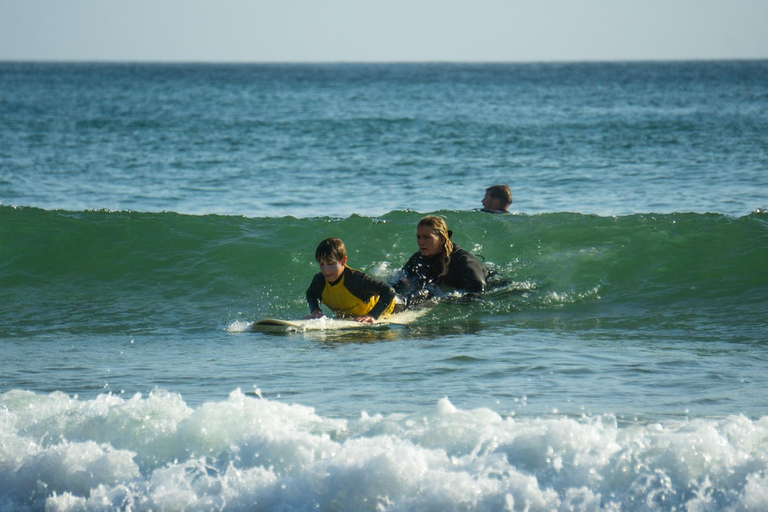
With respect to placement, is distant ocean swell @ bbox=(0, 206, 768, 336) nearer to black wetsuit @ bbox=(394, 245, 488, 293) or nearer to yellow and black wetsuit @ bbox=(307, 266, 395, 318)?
black wetsuit @ bbox=(394, 245, 488, 293)

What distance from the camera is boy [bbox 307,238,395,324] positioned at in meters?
8.52

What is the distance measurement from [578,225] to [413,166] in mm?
11475

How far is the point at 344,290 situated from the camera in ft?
29.0

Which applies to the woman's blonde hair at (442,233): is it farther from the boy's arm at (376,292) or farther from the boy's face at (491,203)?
the boy's face at (491,203)

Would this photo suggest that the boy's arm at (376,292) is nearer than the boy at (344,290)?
No

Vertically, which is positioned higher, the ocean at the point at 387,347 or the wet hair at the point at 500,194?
the wet hair at the point at 500,194

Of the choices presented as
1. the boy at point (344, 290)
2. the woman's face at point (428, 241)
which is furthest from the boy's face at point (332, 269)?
the woman's face at point (428, 241)

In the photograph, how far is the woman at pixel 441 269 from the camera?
31.6 ft

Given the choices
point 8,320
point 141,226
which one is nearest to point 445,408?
point 8,320

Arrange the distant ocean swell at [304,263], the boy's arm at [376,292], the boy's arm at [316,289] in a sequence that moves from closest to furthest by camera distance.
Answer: the boy's arm at [376,292], the boy's arm at [316,289], the distant ocean swell at [304,263]

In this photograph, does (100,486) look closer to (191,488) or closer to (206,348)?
(191,488)

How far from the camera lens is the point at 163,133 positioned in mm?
34625

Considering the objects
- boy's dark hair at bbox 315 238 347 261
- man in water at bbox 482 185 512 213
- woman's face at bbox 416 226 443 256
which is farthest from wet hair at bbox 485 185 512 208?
boy's dark hair at bbox 315 238 347 261

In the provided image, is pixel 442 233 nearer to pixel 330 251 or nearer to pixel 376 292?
pixel 376 292
